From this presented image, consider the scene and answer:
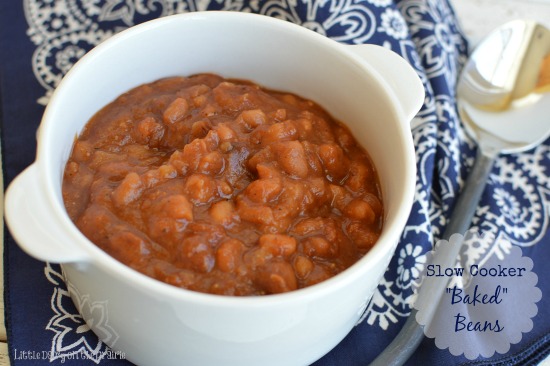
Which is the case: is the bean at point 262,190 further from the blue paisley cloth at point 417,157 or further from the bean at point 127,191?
the blue paisley cloth at point 417,157

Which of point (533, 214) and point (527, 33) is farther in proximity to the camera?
point (527, 33)

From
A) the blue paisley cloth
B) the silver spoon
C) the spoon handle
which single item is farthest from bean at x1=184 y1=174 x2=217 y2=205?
the silver spoon

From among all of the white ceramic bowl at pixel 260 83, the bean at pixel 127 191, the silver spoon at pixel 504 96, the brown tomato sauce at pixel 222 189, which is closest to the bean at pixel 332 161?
the brown tomato sauce at pixel 222 189

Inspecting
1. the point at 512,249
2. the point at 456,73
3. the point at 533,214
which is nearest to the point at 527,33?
the point at 456,73

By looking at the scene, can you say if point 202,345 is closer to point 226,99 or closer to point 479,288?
point 226,99

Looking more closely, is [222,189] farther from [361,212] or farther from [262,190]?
[361,212]
